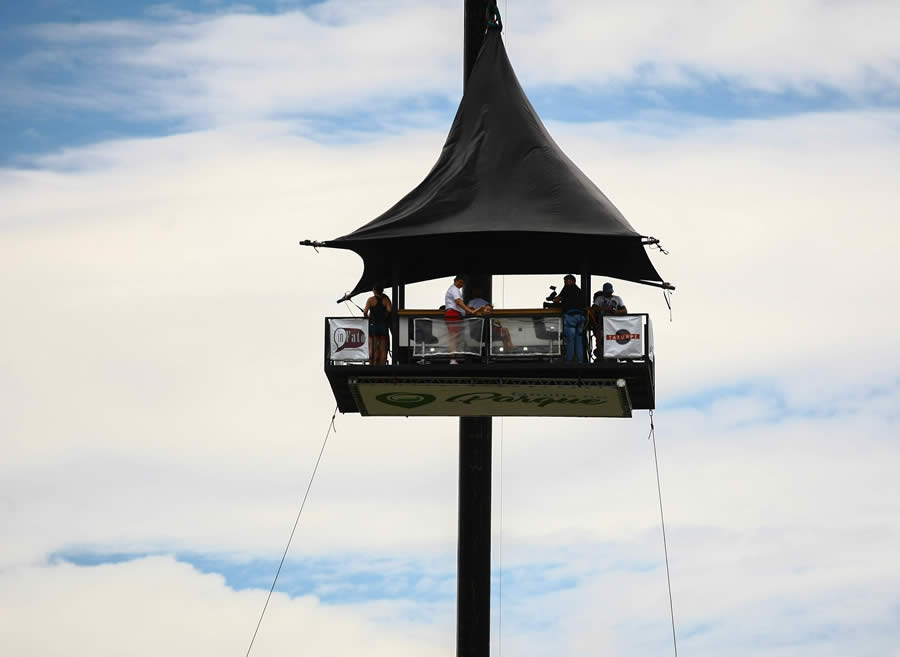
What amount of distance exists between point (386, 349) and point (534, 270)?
5.25m

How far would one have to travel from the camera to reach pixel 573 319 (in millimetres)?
41469

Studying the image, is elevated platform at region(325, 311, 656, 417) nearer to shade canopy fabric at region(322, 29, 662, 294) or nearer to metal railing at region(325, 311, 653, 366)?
metal railing at region(325, 311, 653, 366)

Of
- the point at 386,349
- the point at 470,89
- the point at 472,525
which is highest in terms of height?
the point at 470,89

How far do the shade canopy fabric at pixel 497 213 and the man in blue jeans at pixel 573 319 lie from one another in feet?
3.05

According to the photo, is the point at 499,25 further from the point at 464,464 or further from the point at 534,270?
the point at 464,464

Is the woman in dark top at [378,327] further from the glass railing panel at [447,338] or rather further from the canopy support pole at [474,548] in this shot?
the canopy support pole at [474,548]

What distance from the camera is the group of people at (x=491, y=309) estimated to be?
4144cm

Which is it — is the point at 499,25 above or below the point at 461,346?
above

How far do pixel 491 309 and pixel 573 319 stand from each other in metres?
1.27

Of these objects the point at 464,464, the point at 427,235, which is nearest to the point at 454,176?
the point at 427,235

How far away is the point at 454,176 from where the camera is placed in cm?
4341

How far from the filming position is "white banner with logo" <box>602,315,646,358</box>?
135ft

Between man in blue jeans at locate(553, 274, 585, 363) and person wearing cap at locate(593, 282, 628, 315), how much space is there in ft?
0.94

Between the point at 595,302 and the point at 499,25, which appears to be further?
the point at 499,25
